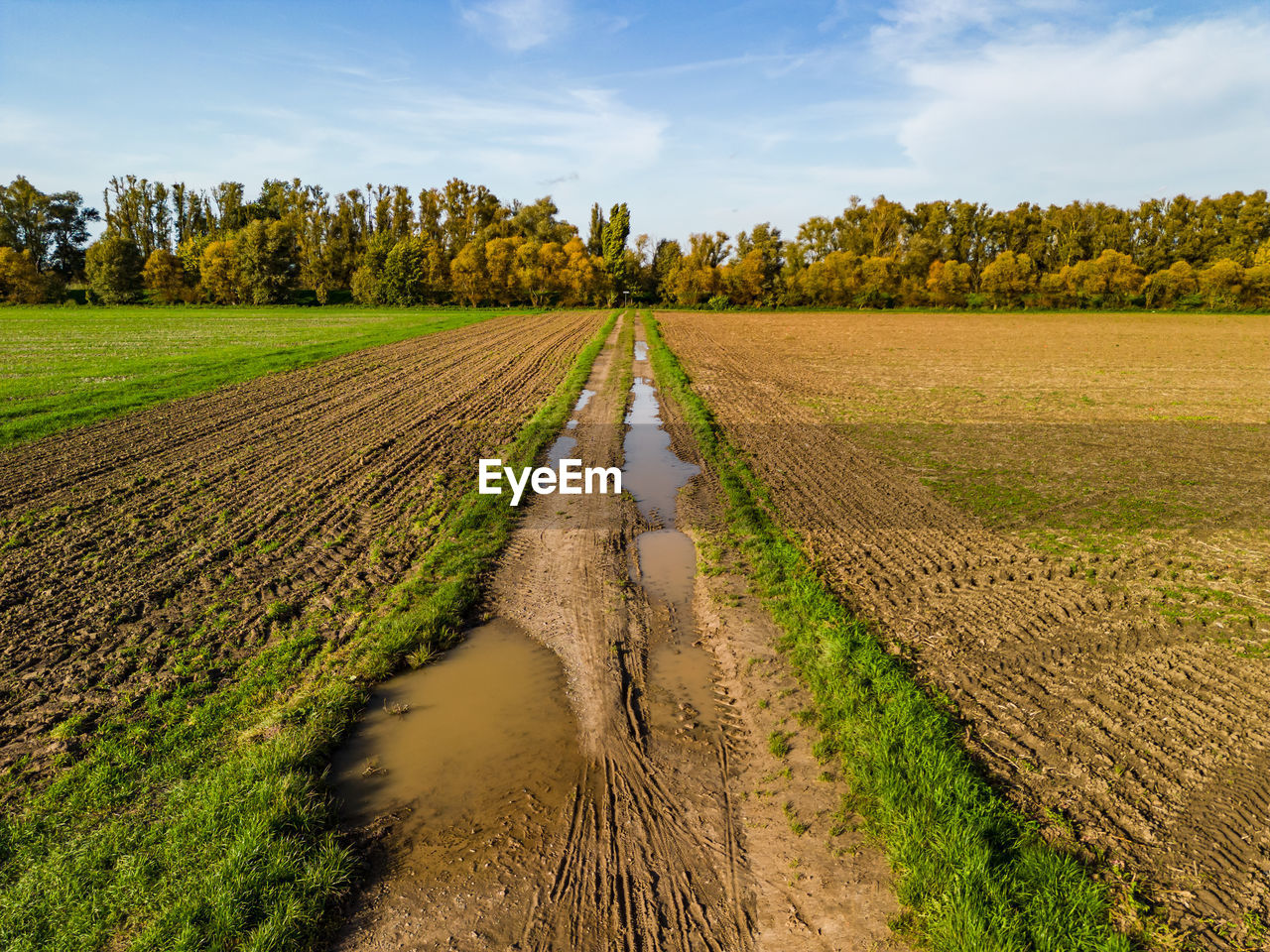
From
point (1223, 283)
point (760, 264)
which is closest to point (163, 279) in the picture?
point (760, 264)

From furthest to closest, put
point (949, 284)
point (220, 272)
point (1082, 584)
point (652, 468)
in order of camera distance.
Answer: point (949, 284) → point (220, 272) → point (652, 468) → point (1082, 584)

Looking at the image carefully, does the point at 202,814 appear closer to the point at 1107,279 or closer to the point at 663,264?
the point at 663,264

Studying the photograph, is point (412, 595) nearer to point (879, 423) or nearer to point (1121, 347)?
point (879, 423)

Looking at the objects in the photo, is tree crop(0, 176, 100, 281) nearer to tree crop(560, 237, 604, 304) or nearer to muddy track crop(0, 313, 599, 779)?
tree crop(560, 237, 604, 304)

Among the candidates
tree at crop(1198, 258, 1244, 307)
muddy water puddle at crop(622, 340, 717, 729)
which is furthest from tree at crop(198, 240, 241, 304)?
tree at crop(1198, 258, 1244, 307)

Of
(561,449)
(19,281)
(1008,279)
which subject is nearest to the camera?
(561,449)
